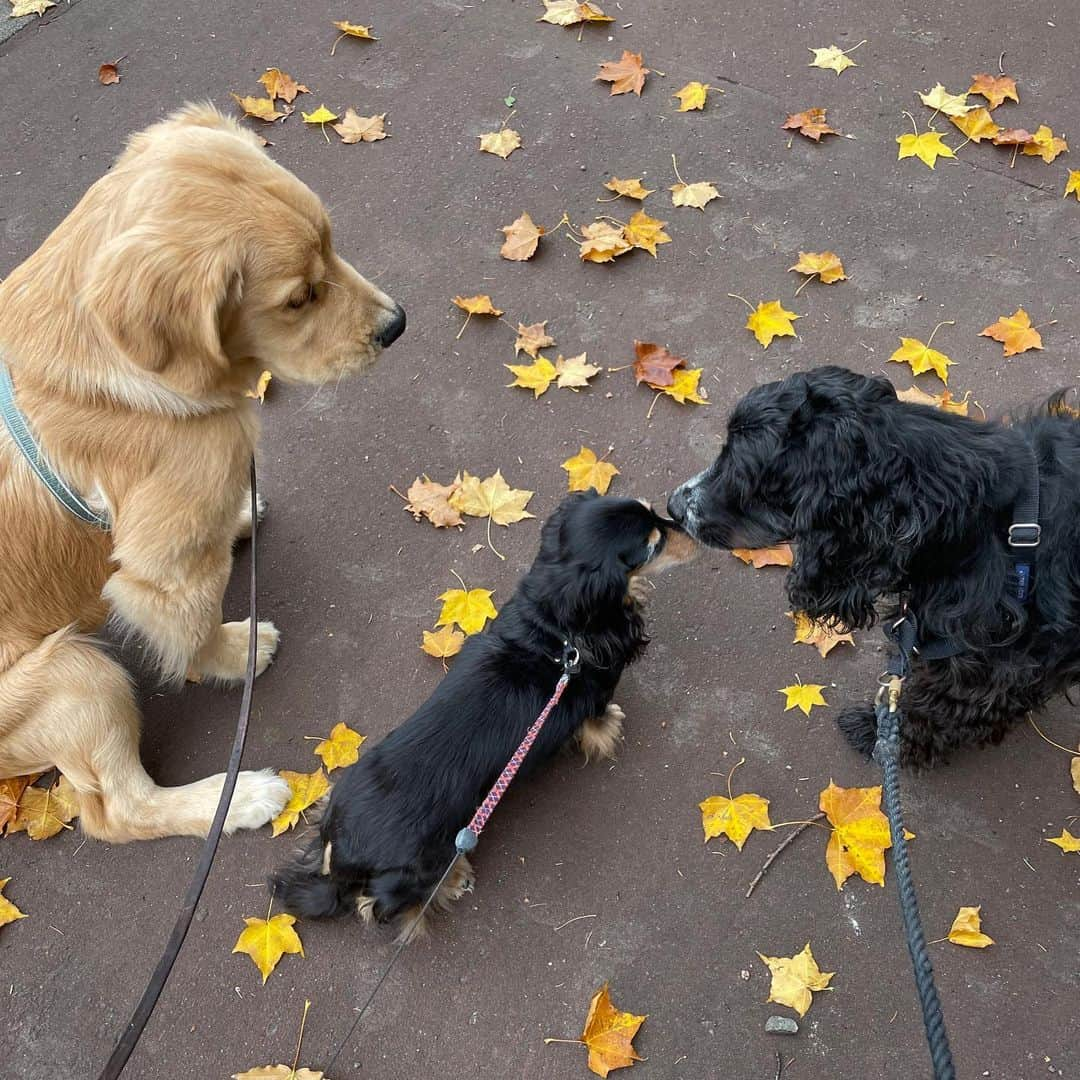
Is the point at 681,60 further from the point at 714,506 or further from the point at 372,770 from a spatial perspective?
the point at 372,770

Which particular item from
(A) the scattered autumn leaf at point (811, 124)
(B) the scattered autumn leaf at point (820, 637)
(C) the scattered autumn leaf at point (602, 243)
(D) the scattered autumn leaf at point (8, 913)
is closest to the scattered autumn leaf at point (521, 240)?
(C) the scattered autumn leaf at point (602, 243)

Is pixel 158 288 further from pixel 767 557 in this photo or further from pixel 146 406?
pixel 767 557

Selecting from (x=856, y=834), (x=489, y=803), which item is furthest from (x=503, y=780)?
(x=856, y=834)

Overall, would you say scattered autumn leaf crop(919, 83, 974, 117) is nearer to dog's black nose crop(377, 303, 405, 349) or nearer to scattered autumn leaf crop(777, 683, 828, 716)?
scattered autumn leaf crop(777, 683, 828, 716)

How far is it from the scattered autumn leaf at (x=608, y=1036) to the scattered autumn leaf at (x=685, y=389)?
102 inches

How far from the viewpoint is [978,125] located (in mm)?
5023

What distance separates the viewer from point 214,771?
138 inches

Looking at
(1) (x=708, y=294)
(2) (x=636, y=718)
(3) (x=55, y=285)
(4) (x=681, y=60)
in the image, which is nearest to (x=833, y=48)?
(4) (x=681, y=60)

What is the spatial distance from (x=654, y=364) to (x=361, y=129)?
258 cm

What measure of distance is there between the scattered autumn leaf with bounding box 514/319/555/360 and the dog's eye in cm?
175

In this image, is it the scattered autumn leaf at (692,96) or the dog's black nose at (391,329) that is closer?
the dog's black nose at (391,329)

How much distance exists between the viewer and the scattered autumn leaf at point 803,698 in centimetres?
345

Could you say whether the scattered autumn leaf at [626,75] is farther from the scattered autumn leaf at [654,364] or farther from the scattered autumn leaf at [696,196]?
the scattered autumn leaf at [654,364]

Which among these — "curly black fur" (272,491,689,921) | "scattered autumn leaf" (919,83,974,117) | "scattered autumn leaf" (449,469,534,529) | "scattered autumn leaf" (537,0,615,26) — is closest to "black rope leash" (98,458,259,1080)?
"curly black fur" (272,491,689,921)
